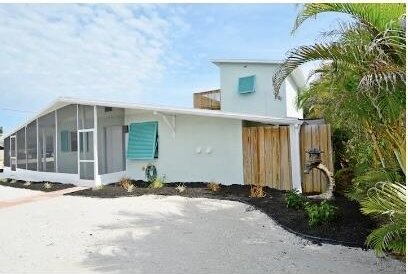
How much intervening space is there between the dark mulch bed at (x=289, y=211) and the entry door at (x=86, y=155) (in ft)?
5.78

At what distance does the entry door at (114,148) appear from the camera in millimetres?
14664

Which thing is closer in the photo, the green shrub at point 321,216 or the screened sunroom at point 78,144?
the green shrub at point 321,216

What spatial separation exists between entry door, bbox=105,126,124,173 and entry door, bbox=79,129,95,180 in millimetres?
628

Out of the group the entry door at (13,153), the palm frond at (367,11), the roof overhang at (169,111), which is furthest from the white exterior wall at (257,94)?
the palm frond at (367,11)

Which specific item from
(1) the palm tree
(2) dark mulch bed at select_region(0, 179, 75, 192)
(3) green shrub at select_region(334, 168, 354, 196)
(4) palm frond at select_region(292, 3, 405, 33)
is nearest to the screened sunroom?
(2) dark mulch bed at select_region(0, 179, 75, 192)

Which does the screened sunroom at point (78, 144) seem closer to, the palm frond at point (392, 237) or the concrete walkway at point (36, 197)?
the concrete walkway at point (36, 197)

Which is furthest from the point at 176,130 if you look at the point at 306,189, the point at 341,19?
the point at 341,19

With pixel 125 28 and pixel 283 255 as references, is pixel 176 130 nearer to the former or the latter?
pixel 125 28

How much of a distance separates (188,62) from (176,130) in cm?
317

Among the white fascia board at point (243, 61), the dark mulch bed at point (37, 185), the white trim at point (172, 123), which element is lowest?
the dark mulch bed at point (37, 185)

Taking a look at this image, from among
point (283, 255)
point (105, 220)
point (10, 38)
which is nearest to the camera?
point (283, 255)

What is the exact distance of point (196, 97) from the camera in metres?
20.7

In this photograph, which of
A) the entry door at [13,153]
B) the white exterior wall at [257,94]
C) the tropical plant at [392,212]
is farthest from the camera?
the entry door at [13,153]

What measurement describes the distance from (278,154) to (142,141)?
5881mm
